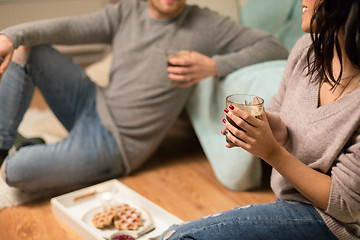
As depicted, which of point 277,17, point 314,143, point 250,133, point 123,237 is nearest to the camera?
point 250,133

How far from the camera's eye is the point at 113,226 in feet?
5.01

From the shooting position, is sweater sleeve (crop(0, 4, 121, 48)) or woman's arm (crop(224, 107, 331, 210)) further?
sweater sleeve (crop(0, 4, 121, 48))

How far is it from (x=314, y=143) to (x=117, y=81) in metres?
1.03

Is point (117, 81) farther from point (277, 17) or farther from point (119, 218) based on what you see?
point (277, 17)

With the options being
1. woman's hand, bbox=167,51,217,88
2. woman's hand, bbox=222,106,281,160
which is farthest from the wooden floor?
woman's hand, bbox=222,106,281,160

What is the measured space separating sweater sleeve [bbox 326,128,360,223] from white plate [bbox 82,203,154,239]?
0.67m

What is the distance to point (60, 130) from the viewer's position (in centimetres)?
231

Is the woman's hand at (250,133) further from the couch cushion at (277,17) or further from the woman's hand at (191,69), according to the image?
the couch cushion at (277,17)

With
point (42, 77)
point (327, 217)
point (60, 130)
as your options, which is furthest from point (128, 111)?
point (327, 217)

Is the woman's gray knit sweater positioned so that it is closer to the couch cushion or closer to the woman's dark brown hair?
the woman's dark brown hair


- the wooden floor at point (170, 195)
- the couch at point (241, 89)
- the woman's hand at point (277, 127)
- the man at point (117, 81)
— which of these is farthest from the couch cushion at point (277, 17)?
the woman's hand at point (277, 127)

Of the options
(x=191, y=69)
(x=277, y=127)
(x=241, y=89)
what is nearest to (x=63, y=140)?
(x=191, y=69)

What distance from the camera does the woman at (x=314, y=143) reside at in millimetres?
969

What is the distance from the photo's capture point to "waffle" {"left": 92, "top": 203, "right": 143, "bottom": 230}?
4.87ft
